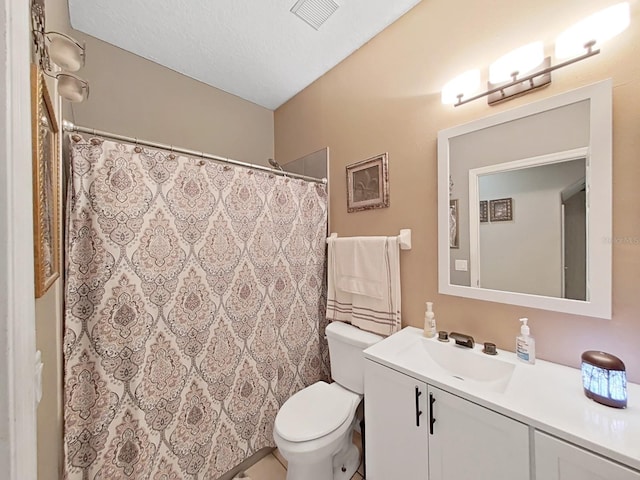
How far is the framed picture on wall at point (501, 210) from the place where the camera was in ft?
3.72

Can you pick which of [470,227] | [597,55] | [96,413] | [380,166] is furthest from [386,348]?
[597,55]

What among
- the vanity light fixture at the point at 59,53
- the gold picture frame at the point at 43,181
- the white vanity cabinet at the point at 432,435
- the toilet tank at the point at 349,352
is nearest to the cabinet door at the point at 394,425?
the white vanity cabinet at the point at 432,435

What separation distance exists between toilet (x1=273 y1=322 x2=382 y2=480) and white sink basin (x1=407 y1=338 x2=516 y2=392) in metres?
0.32

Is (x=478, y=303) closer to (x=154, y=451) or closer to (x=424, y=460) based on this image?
(x=424, y=460)

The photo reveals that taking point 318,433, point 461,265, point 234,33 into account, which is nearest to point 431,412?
point 318,433

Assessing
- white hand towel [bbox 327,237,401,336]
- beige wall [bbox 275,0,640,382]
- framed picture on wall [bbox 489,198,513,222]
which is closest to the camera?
beige wall [bbox 275,0,640,382]

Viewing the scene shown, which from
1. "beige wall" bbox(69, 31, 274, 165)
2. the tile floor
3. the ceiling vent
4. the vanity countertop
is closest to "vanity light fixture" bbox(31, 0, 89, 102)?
"beige wall" bbox(69, 31, 274, 165)

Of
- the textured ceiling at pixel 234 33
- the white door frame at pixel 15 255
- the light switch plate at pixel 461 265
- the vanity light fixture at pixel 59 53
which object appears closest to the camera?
the white door frame at pixel 15 255

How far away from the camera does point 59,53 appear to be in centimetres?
70

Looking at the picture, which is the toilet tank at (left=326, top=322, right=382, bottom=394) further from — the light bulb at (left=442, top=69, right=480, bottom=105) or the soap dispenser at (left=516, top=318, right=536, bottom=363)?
the light bulb at (left=442, top=69, right=480, bottom=105)

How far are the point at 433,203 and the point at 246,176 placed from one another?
107 cm

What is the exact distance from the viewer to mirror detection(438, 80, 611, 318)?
0.92 meters

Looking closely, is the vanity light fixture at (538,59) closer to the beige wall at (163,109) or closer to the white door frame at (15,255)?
the white door frame at (15,255)

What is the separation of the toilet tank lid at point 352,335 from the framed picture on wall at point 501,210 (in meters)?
0.86
